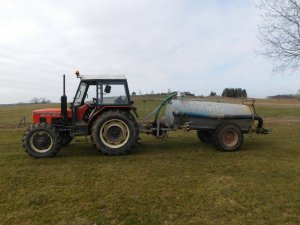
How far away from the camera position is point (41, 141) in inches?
344

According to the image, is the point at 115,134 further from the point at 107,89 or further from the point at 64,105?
the point at 64,105

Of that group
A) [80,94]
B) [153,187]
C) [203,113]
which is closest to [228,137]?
[203,113]

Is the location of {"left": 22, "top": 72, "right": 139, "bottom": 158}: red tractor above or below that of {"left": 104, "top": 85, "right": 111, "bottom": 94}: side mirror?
below

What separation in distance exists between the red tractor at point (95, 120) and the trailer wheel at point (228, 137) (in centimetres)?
243

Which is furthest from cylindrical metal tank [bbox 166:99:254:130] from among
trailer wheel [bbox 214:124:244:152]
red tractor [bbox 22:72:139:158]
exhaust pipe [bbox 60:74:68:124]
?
exhaust pipe [bbox 60:74:68:124]

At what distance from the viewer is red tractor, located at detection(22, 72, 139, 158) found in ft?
28.7

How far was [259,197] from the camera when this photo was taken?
18.9 feet

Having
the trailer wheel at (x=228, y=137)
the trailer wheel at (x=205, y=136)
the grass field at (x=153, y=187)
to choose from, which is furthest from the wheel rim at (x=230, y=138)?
the trailer wheel at (x=205, y=136)

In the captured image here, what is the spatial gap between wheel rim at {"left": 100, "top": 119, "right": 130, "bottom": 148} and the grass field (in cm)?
47

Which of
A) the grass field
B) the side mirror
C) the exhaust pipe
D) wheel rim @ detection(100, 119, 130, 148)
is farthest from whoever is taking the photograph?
the side mirror

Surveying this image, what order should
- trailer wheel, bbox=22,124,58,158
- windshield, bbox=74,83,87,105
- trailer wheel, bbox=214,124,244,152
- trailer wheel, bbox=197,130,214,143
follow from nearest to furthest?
trailer wheel, bbox=22,124,58,158 → windshield, bbox=74,83,87,105 → trailer wheel, bbox=214,124,244,152 → trailer wheel, bbox=197,130,214,143

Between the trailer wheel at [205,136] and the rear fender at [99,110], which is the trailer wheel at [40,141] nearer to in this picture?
the rear fender at [99,110]

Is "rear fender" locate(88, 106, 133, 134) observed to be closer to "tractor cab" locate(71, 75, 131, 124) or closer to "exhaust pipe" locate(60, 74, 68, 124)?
"tractor cab" locate(71, 75, 131, 124)

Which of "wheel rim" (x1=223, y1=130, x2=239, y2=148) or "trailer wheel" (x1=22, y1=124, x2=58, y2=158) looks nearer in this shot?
"trailer wheel" (x1=22, y1=124, x2=58, y2=158)
